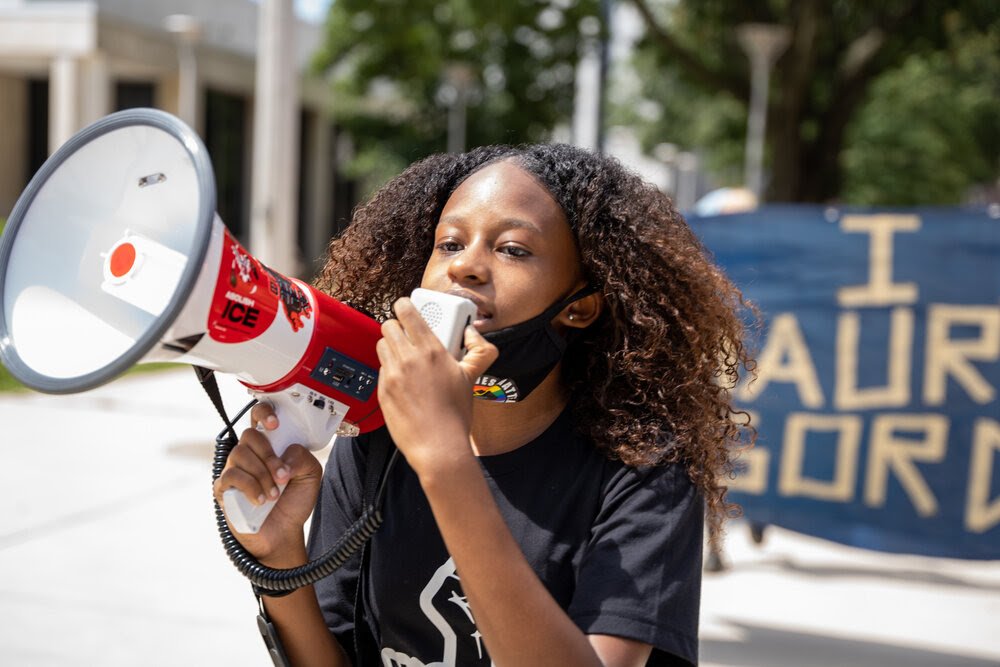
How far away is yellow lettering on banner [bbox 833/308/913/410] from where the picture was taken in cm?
421

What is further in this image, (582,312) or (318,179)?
(318,179)

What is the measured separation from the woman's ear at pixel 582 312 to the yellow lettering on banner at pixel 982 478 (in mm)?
2840

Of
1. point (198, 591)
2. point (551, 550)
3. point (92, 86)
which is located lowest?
point (198, 591)

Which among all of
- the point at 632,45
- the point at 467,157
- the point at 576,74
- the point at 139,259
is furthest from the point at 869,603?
the point at 576,74

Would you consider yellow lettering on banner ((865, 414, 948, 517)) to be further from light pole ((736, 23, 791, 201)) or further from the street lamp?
the street lamp

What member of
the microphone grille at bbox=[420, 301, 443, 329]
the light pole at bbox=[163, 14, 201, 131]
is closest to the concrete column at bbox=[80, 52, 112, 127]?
the light pole at bbox=[163, 14, 201, 131]

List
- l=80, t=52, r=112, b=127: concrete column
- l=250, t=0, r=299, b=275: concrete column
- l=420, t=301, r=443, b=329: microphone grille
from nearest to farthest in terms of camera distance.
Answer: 1. l=420, t=301, r=443, b=329: microphone grille
2. l=250, t=0, r=299, b=275: concrete column
3. l=80, t=52, r=112, b=127: concrete column

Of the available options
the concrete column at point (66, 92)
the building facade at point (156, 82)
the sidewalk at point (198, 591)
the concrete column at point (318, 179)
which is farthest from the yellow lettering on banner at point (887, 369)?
the concrete column at point (318, 179)

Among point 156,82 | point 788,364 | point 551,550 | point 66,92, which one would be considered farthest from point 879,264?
point 156,82

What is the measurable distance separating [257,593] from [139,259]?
527 millimetres

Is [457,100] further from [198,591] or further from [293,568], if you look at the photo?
[293,568]

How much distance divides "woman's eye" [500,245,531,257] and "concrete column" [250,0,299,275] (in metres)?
5.48

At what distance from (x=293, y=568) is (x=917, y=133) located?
2604cm

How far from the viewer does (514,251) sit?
163 cm
